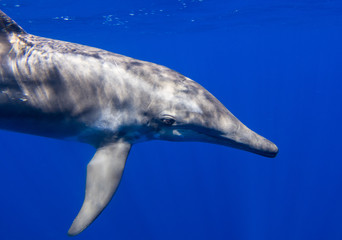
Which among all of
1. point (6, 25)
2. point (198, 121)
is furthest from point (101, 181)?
point (6, 25)

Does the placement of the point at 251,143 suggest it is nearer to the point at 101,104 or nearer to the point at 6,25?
the point at 101,104

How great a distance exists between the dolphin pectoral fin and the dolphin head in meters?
0.87

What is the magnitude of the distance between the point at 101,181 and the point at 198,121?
2.01 metres

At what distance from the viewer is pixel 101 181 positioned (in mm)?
4547

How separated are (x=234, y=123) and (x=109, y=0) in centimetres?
2195

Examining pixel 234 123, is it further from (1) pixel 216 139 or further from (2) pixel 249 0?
(2) pixel 249 0

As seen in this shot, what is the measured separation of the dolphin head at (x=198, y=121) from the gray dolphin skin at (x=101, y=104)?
0.02 m

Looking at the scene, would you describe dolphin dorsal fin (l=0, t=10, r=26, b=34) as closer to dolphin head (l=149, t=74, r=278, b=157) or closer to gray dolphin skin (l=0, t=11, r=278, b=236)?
gray dolphin skin (l=0, t=11, r=278, b=236)

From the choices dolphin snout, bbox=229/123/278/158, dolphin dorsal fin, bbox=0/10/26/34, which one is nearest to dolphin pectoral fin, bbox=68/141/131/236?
dolphin snout, bbox=229/123/278/158

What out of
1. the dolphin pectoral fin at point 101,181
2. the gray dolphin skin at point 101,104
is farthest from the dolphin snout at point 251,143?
the dolphin pectoral fin at point 101,181

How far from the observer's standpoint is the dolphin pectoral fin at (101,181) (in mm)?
4211

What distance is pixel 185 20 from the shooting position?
36.1 metres

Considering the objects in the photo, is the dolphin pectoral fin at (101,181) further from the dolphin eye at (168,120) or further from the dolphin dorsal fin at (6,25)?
the dolphin dorsal fin at (6,25)

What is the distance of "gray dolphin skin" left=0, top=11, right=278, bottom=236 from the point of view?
15.5ft
